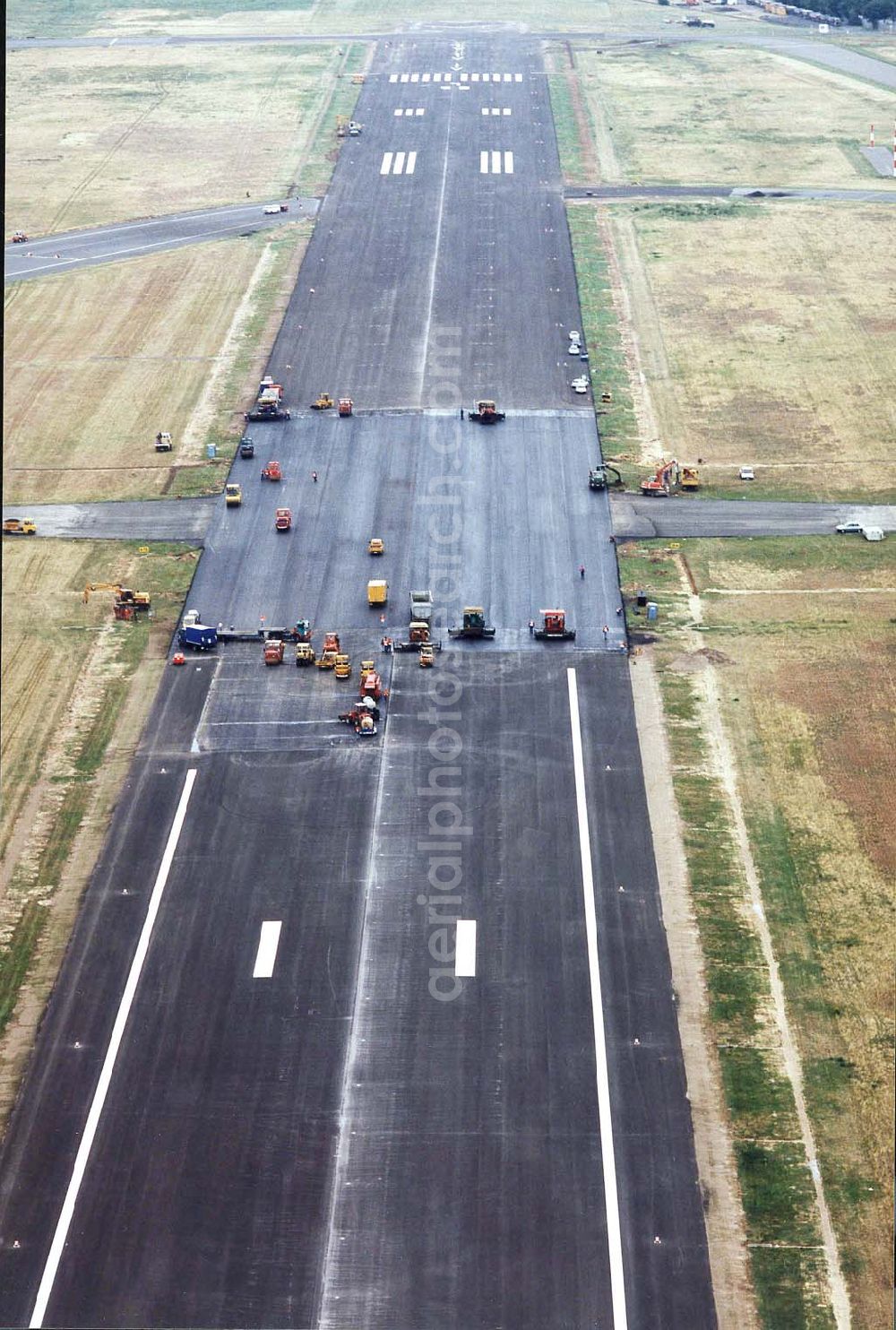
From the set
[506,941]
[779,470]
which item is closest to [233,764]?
[506,941]

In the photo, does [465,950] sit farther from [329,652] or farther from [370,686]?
[329,652]

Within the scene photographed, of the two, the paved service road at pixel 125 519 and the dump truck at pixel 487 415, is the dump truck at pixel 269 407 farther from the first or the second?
the dump truck at pixel 487 415

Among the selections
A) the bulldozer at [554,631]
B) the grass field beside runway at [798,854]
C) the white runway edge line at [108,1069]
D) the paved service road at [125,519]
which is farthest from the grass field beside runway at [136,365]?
the white runway edge line at [108,1069]

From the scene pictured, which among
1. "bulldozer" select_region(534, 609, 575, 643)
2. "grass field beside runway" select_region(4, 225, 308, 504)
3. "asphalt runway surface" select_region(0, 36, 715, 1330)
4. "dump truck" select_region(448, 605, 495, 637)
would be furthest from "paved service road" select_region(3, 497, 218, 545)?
"bulldozer" select_region(534, 609, 575, 643)

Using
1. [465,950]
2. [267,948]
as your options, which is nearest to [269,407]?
[267,948]

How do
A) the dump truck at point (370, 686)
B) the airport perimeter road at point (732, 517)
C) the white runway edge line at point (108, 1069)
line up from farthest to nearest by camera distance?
the airport perimeter road at point (732, 517) → the dump truck at point (370, 686) → the white runway edge line at point (108, 1069)

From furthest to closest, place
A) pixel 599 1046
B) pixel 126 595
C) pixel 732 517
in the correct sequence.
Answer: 1. pixel 732 517
2. pixel 126 595
3. pixel 599 1046
